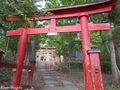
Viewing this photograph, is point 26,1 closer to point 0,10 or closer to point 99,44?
point 0,10

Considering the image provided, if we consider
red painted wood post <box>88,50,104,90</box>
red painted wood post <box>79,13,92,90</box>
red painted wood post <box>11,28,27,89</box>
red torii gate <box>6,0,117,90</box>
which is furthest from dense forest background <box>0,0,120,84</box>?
red painted wood post <box>88,50,104,90</box>

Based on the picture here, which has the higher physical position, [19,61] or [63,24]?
[63,24]

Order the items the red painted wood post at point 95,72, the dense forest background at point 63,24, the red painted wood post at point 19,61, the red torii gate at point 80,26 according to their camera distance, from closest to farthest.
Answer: the red painted wood post at point 95,72 < the dense forest background at point 63,24 < the red torii gate at point 80,26 < the red painted wood post at point 19,61

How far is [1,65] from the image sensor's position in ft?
16.7

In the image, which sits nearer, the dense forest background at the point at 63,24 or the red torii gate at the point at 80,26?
the dense forest background at the point at 63,24

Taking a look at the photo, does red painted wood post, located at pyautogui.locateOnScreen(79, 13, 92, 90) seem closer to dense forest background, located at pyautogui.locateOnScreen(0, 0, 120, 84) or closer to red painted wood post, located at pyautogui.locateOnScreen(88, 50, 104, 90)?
dense forest background, located at pyautogui.locateOnScreen(0, 0, 120, 84)

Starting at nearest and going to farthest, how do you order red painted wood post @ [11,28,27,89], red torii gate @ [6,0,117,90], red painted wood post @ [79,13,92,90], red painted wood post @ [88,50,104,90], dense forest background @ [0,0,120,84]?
1. red painted wood post @ [88,50,104,90]
2. dense forest background @ [0,0,120,84]
3. red painted wood post @ [79,13,92,90]
4. red torii gate @ [6,0,117,90]
5. red painted wood post @ [11,28,27,89]

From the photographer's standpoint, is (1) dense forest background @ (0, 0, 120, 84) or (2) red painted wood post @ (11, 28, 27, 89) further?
(2) red painted wood post @ (11, 28, 27, 89)

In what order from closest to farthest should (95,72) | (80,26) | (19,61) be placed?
(95,72), (80,26), (19,61)

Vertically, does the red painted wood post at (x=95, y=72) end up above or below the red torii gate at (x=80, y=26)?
below

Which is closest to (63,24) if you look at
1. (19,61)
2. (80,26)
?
(80,26)

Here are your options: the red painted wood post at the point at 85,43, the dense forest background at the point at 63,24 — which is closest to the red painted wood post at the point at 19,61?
the dense forest background at the point at 63,24

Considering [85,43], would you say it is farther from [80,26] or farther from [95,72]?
[95,72]

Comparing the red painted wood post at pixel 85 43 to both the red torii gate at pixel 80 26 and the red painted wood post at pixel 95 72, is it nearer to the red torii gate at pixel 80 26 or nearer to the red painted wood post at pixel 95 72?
the red torii gate at pixel 80 26
